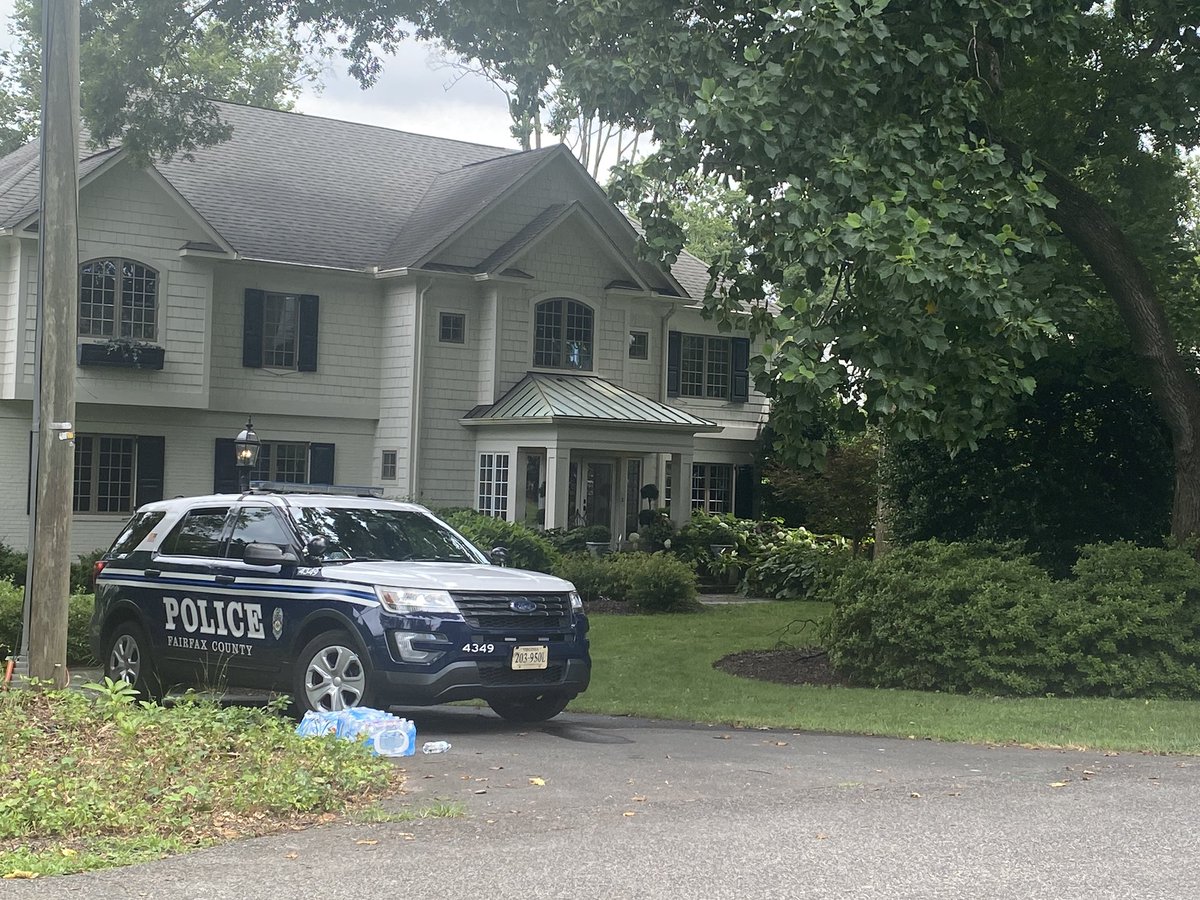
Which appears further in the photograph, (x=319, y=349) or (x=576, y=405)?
(x=319, y=349)

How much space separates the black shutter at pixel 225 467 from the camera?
27781 mm

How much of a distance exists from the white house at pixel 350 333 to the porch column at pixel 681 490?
48mm

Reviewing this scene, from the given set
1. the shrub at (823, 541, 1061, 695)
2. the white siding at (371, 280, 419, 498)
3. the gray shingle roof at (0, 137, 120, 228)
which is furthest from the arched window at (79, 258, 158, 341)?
the shrub at (823, 541, 1061, 695)

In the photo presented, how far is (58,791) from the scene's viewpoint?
7.63m

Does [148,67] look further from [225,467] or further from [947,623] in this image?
[947,623]

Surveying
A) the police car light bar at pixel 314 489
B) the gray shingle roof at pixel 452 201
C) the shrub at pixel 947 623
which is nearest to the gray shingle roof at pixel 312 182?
the gray shingle roof at pixel 452 201

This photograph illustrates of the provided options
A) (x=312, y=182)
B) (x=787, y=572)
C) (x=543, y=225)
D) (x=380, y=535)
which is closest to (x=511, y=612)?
(x=380, y=535)

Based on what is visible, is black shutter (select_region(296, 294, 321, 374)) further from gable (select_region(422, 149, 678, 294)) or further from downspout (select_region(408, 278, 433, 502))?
gable (select_region(422, 149, 678, 294))

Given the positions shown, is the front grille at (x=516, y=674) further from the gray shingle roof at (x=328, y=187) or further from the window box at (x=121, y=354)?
the gray shingle roof at (x=328, y=187)

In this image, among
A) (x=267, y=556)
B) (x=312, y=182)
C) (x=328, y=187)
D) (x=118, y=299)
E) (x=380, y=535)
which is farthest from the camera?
(x=328, y=187)

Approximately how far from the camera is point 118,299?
2611 cm

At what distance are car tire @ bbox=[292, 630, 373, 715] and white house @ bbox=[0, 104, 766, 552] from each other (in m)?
15.8

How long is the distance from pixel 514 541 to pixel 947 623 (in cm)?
1102

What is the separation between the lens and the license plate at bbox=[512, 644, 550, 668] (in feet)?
37.2
